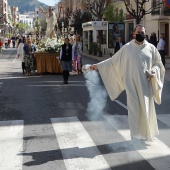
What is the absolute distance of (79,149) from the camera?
657 cm

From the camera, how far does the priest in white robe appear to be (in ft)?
21.7

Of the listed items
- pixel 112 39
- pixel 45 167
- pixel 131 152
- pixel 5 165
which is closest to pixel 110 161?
pixel 131 152

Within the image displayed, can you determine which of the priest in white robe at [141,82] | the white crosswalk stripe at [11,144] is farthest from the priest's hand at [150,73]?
the white crosswalk stripe at [11,144]

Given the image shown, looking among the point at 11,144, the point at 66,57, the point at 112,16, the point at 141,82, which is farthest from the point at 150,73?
the point at 112,16

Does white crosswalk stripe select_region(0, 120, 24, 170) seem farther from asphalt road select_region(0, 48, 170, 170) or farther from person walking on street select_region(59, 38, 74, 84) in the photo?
person walking on street select_region(59, 38, 74, 84)

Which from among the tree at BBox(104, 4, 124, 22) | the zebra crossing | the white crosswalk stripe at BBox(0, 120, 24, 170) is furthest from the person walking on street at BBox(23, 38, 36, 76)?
the tree at BBox(104, 4, 124, 22)

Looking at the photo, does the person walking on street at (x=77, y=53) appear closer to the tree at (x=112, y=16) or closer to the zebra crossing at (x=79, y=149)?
the zebra crossing at (x=79, y=149)

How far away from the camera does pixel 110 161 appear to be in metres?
5.92

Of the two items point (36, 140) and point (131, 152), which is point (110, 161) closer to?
point (131, 152)

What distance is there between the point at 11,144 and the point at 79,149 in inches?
46.5

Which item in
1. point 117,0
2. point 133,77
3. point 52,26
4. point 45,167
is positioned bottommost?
point 45,167

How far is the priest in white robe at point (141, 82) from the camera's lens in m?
6.60

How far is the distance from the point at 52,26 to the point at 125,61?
61.8 ft

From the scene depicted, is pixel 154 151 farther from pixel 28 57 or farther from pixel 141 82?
pixel 28 57
